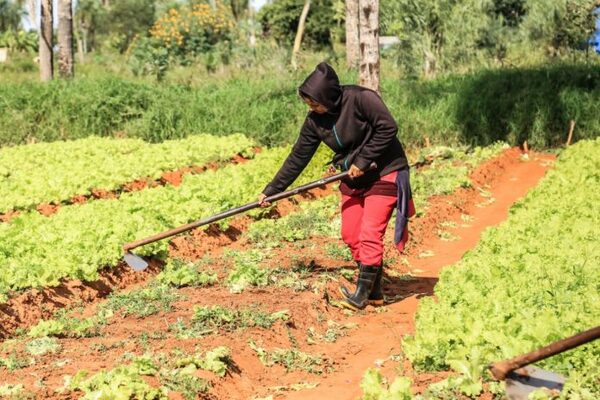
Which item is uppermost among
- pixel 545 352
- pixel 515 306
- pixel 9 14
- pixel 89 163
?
pixel 9 14

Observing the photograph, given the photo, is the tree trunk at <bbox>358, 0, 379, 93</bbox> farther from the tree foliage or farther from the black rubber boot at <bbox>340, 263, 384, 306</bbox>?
the tree foliage

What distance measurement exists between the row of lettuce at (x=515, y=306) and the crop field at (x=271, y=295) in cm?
1

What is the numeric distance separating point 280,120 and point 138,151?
3.40 metres

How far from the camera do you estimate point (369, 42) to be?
14125 millimetres

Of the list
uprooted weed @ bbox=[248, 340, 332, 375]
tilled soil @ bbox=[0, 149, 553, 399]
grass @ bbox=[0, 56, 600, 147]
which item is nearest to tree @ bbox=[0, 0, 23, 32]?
grass @ bbox=[0, 56, 600, 147]

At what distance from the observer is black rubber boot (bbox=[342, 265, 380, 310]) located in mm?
6848

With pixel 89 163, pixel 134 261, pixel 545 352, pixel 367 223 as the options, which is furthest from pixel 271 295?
pixel 89 163

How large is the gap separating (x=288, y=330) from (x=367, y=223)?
1057mm

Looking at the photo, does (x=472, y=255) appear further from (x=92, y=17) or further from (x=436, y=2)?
(x=92, y=17)

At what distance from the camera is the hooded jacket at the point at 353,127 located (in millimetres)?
6336

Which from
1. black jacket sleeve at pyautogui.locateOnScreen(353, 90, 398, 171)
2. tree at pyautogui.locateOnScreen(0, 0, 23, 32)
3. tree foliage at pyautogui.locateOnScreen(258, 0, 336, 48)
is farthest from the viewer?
tree at pyautogui.locateOnScreen(0, 0, 23, 32)

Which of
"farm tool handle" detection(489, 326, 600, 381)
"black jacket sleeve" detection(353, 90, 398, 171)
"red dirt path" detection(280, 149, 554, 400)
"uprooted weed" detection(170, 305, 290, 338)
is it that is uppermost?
"black jacket sleeve" detection(353, 90, 398, 171)

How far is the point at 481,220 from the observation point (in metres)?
11.4

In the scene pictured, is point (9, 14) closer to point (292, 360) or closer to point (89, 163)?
point (89, 163)
